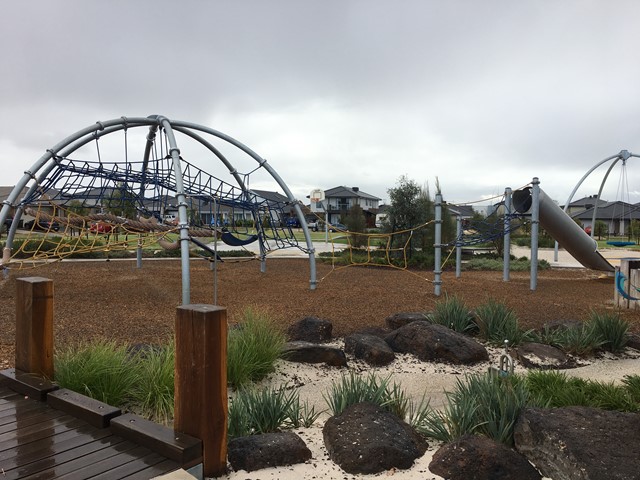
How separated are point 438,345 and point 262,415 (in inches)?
120

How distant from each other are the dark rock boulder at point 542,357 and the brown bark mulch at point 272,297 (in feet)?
4.88

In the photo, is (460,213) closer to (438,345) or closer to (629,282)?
(629,282)

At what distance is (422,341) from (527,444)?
3.07 meters

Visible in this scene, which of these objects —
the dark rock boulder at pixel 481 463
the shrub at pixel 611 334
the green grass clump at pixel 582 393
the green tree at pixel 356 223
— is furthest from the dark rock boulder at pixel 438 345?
the green tree at pixel 356 223

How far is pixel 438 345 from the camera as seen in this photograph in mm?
6031

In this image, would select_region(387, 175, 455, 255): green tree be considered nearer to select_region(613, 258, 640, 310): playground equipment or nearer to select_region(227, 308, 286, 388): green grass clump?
select_region(613, 258, 640, 310): playground equipment

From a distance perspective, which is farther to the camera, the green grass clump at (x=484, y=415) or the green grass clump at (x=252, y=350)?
the green grass clump at (x=252, y=350)

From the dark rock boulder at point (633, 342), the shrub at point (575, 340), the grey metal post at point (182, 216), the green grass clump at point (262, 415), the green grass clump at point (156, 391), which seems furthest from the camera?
the grey metal post at point (182, 216)

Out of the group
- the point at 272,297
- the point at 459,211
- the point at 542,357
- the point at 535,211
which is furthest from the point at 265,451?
the point at 459,211

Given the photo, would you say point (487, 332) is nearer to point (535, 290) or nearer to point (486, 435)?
point (486, 435)

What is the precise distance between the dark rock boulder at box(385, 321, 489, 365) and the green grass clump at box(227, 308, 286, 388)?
1.67 metres

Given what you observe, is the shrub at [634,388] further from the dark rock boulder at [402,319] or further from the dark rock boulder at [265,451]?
the dark rock boulder at [402,319]

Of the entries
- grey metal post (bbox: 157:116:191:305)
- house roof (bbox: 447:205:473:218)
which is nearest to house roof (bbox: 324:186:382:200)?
house roof (bbox: 447:205:473:218)

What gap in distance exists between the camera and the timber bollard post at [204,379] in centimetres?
285
